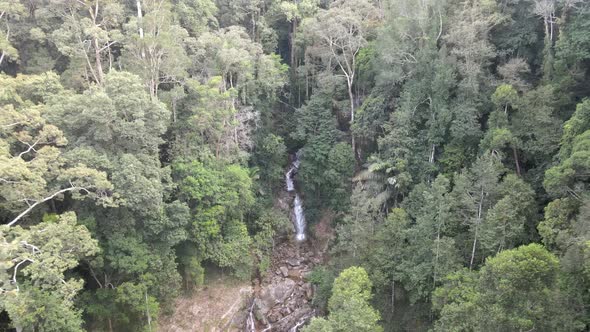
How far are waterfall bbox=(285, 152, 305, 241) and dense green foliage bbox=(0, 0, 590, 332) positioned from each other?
92cm

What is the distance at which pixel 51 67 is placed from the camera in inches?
824

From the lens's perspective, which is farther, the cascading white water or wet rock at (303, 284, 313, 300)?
the cascading white water

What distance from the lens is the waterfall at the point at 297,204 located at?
2892cm

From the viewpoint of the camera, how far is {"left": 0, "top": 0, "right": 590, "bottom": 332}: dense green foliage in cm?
1443

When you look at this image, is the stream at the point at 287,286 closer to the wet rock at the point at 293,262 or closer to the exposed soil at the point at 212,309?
the wet rock at the point at 293,262

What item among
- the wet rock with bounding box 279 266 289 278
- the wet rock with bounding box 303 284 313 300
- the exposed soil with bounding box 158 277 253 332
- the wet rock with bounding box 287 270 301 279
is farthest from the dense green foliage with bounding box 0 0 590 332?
the wet rock with bounding box 287 270 301 279

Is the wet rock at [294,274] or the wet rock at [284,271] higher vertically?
the wet rock at [284,271]

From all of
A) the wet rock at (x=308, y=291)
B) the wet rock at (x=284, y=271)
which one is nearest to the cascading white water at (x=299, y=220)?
the wet rock at (x=284, y=271)

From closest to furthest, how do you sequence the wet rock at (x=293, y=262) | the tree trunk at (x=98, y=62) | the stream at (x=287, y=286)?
the tree trunk at (x=98, y=62) → the stream at (x=287, y=286) → the wet rock at (x=293, y=262)

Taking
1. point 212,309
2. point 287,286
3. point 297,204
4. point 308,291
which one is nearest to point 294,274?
point 287,286

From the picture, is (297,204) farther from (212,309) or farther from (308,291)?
(212,309)

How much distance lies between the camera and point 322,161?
27625 millimetres

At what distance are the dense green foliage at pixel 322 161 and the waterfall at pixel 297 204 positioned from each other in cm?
92

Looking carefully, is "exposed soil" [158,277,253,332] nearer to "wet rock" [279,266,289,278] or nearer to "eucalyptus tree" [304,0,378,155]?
"wet rock" [279,266,289,278]
